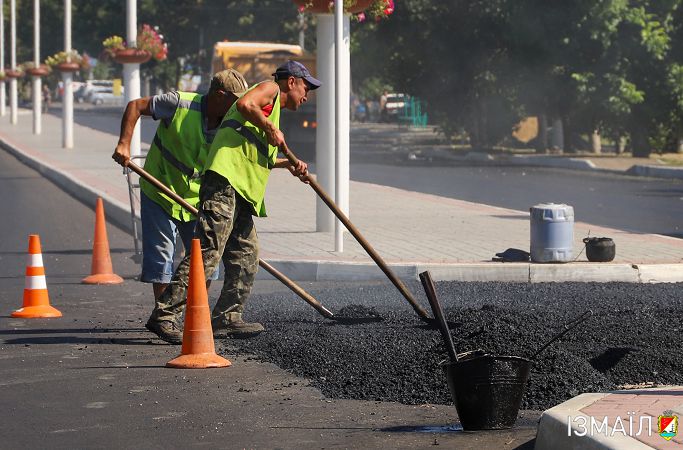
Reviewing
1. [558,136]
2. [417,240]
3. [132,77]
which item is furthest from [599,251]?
[558,136]

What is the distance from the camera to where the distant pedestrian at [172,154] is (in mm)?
8531

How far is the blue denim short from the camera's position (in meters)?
8.88

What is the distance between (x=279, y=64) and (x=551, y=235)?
25671 mm

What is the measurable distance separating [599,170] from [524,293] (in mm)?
20329

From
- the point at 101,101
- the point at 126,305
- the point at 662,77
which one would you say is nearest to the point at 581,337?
the point at 126,305

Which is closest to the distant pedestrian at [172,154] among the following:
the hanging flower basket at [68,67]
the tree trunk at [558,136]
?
the hanging flower basket at [68,67]

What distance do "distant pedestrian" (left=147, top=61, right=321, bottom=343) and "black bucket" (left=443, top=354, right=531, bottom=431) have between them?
7.74 ft

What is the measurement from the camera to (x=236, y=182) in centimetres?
817

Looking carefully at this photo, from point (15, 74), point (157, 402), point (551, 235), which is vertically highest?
point (15, 74)

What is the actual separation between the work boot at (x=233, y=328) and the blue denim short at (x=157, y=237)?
1.85 ft

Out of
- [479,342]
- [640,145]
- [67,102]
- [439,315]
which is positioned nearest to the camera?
[439,315]

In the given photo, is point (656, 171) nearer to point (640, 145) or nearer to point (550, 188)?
point (550, 188)

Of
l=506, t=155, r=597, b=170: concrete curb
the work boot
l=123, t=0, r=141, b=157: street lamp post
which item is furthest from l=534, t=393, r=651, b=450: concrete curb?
l=506, t=155, r=597, b=170: concrete curb

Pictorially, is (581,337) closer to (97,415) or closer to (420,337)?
(420,337)
